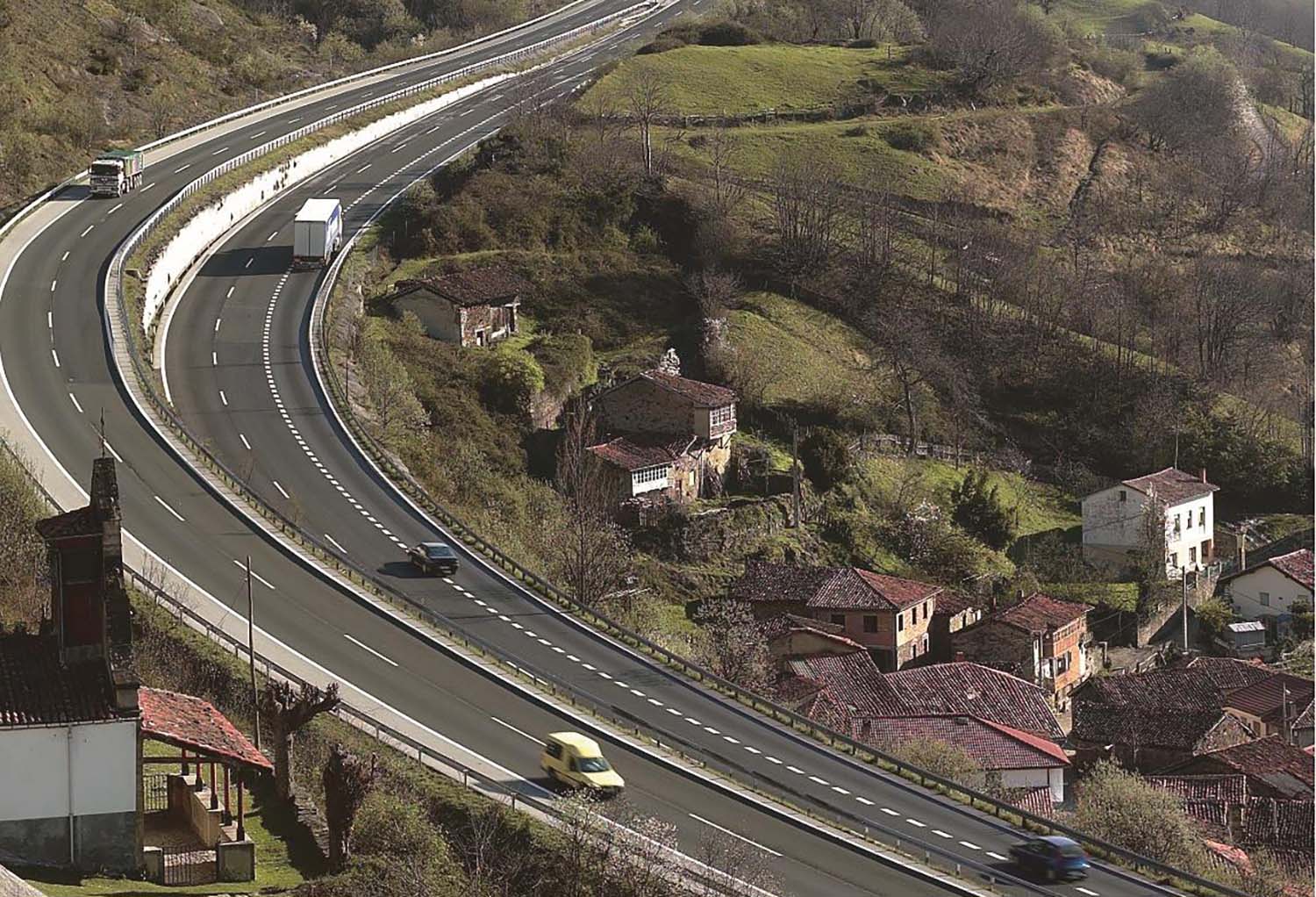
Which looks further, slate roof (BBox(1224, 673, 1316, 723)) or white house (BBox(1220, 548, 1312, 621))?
white house (BBox(1220, 548, 1312, 621))

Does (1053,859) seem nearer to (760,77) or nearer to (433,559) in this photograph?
(433,559)

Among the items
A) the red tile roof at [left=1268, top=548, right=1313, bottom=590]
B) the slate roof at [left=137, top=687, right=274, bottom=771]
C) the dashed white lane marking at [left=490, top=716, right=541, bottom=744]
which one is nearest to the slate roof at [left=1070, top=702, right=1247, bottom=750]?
the red tile roof at [left=1268, top=548, right=1313, bottom=590]

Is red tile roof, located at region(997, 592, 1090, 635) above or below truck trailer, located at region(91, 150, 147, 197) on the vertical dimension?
below

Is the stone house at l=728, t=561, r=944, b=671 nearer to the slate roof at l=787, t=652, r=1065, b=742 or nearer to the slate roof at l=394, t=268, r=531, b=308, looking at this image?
the slate roof at l=787, t=652, r=1065, b=742

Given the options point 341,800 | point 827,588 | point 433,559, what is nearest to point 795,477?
point 827,588

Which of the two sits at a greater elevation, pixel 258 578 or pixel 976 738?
pixel 258 578

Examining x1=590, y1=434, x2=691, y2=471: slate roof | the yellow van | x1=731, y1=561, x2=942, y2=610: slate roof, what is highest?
the yellow van

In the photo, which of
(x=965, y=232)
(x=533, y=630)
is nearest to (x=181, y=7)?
(x=965, y=232)
